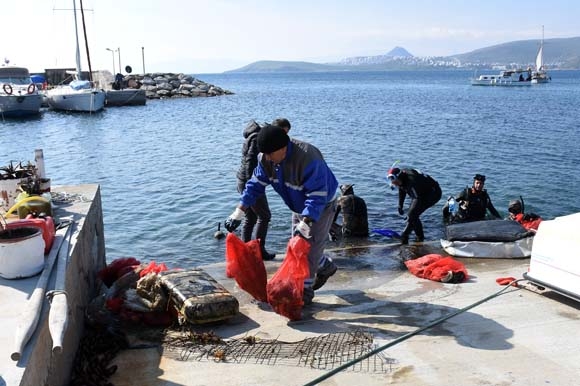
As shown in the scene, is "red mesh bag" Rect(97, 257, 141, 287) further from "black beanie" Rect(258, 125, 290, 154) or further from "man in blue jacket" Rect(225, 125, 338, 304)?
"black beanie" Rect(258, 125, 290, 154)

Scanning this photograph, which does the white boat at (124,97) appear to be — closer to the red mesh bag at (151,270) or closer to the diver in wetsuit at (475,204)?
the diver in wetsuit at (475,204)

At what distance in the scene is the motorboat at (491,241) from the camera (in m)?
6.98

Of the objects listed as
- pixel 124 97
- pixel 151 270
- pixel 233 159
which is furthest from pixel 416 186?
pixel 124 97

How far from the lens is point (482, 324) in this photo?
15.3 ft

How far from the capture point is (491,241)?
712cm

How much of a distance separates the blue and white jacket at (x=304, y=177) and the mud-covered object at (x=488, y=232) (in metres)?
3.06

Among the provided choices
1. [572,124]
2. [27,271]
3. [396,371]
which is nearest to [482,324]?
[396,371]

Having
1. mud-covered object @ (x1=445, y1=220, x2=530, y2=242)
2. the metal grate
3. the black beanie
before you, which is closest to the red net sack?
the metal grate

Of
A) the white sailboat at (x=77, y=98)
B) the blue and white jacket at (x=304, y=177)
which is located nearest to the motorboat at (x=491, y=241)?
the blue and white jacket at (x=304, y=177)

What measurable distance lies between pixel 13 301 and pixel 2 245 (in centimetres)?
44

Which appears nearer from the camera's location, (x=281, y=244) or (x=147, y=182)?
(x=281, y=244)

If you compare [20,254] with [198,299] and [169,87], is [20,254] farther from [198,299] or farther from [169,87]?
[169,87]

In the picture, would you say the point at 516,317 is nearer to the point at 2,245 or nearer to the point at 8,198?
the point at 2,245

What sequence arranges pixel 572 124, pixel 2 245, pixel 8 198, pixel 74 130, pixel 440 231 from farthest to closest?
pixel 74 130
pixel 572 124
pixel 440 231
pixel 8 198
pixel 2 245
